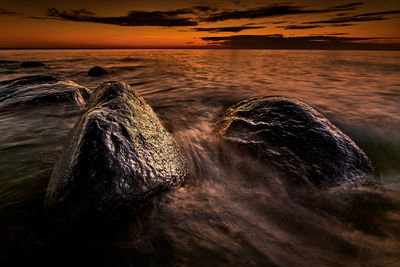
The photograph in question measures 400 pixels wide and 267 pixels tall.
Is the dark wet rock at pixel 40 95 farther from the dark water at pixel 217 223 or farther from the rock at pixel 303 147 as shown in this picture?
the rock at pixel 303 147

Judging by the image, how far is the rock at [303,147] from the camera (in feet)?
8.74

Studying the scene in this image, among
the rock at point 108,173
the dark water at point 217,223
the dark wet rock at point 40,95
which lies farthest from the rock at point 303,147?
the dark wet rock at point 40,95

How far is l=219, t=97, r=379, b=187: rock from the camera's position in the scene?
8.74 feet

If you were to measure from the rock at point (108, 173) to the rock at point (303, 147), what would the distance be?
142 centimetres

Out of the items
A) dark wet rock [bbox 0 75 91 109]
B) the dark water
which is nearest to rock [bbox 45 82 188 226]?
the dark water

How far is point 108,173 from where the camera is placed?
188 centimetres

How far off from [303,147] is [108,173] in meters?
2.42

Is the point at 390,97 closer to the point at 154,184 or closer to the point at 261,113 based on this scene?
the point at 261,113

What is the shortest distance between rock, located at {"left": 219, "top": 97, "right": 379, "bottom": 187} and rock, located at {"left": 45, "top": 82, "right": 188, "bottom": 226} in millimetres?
1421

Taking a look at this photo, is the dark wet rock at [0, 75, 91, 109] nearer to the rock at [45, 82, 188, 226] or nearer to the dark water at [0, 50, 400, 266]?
the dark water at [0, 50, 400, 266]

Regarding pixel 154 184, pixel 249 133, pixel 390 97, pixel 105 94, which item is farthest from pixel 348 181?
pixel 390 97

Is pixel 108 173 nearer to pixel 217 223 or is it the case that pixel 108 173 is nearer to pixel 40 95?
pixel 217 223

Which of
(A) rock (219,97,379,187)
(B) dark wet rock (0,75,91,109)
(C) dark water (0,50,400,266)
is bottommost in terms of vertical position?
(C) dark water (0,50,400,266)

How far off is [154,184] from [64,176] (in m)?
0.81
